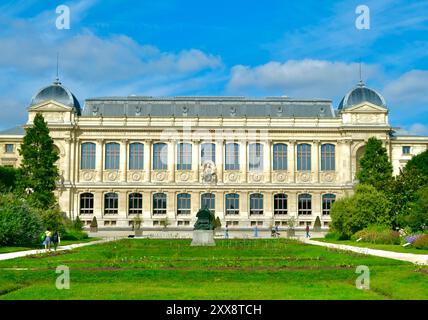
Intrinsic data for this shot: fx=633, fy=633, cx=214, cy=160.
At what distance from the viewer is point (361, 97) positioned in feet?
279

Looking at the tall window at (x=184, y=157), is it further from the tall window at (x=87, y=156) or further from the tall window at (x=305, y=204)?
the tall window at (x=305, y=204)

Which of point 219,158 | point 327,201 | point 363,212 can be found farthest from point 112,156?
point 363,212

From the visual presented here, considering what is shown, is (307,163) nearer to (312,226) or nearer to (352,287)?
(312,226)

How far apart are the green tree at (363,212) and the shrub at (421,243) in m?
12.3

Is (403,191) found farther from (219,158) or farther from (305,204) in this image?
(219,158)

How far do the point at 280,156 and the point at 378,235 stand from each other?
40052mm

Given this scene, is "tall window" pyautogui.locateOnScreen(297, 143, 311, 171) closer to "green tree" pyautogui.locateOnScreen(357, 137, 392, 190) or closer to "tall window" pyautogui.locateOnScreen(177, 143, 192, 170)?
"tall window" pyautogui.locateOnScreen(177, 143, 192, 170)

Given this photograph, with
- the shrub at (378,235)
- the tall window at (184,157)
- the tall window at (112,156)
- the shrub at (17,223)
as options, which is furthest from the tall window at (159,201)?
the shrub at (17,223)

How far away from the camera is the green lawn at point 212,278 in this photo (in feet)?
59.2

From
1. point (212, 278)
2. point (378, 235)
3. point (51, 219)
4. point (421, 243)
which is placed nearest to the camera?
point (212, 278)

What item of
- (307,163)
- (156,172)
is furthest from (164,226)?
(307,163)

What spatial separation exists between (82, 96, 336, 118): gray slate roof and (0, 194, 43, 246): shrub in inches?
1633

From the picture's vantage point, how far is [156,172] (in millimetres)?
84750
